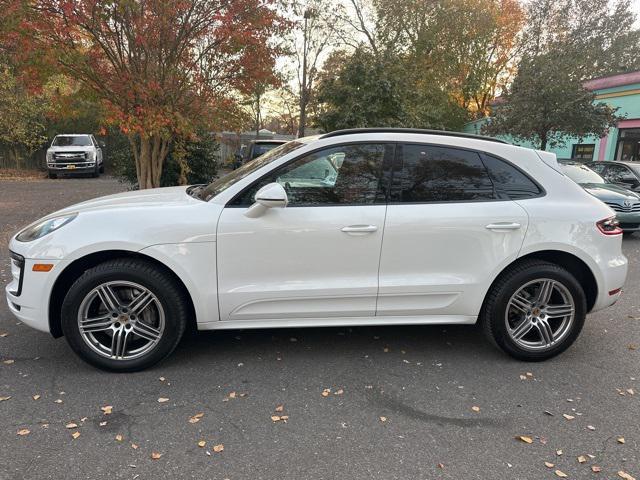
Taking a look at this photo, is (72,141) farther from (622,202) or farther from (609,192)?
(622,202)

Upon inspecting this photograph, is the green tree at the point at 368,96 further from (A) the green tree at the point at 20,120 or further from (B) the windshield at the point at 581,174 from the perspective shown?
(A) the green tree at the point at 20,120

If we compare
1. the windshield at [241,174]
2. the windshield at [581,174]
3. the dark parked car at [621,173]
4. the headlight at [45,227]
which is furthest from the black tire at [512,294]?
the dark parked car at [621,173]

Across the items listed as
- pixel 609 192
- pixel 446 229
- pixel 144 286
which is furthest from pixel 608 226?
pixel 609 192

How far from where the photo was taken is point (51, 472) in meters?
2.42

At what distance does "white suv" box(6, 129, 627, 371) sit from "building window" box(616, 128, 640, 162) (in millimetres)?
16650

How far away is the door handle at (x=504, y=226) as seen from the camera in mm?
3529

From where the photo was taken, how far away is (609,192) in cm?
906

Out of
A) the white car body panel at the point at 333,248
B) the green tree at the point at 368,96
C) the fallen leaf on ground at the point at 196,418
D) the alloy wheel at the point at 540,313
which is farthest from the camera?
the green tree at the point at 368,96

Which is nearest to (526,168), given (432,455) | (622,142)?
(432,455)

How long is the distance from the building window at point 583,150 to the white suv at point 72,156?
65.4ft

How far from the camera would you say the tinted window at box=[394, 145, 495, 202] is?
3586 millimetres

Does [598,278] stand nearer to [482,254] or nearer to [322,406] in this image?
[482,254]

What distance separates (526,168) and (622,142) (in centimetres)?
1747

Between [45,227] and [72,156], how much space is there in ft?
58.6
